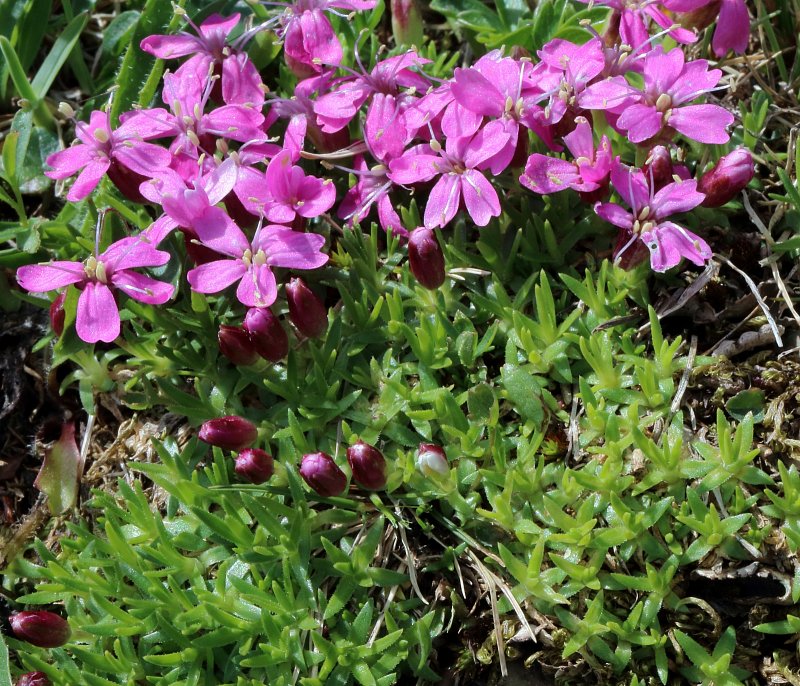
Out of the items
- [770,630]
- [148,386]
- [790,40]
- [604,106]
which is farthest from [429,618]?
[790,40]

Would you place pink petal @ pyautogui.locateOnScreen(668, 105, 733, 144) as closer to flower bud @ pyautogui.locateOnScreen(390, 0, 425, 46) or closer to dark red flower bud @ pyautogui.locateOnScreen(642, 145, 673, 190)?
dark red flower bud @ pyautogui.locateOnScreen(642, 145, 673, 190)

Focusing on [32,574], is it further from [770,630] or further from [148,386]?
[770,630]

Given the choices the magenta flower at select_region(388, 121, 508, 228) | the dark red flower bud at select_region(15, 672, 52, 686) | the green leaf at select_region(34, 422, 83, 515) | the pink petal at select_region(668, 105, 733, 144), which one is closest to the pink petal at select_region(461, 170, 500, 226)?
A: the magenta flower at select_region(388, 121, 508, 228)

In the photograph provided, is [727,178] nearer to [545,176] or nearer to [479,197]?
[545,176]

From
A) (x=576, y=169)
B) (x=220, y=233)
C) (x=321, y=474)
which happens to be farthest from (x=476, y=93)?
(x=321, y=474)

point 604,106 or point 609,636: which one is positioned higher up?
point 604,106
